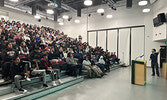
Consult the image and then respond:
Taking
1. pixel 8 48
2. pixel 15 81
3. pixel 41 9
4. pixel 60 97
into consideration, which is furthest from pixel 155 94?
pixel 41 9

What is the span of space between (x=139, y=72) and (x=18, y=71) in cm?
429

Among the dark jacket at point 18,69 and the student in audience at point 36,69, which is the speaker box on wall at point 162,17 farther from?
the dark jacket at point 18,69

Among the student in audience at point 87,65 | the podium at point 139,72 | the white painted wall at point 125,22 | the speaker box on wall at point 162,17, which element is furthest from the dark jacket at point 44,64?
the white painted wall at point 125,22

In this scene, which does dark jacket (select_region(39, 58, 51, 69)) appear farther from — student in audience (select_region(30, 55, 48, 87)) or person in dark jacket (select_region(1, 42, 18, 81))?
person in dark jacket (select_region(1, 42, 18, 81))

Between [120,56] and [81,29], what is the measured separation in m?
5.09

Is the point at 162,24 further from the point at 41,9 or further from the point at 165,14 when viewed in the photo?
the point at 41,9

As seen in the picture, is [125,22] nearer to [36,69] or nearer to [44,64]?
[44,64]

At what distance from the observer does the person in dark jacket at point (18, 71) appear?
2990mm

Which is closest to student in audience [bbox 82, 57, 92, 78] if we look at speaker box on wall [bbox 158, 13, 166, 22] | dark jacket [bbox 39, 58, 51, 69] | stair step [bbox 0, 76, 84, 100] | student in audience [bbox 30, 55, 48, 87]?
stair step [bbox 0, 76, 84, 100]

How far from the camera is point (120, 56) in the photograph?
33.8 feet

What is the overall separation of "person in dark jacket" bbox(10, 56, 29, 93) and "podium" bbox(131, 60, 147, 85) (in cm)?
394

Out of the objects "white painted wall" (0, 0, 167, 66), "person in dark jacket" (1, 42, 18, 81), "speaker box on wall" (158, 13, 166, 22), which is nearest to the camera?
Answer: "person in dark jacket" (1, 42, 18, 81)

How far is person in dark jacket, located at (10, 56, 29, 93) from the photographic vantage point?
118 inches

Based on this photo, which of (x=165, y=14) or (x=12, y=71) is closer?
(x=12, y=71)
